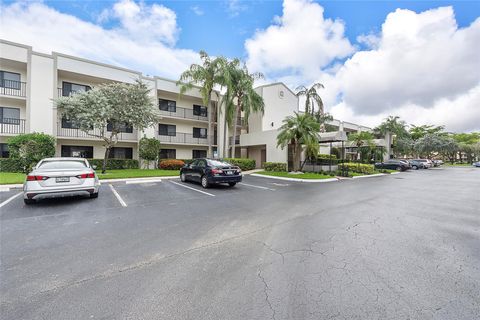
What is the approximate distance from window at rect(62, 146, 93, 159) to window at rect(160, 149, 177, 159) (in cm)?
666

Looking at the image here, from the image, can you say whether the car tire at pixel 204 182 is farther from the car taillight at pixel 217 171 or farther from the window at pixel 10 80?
the window at pixel 10 80

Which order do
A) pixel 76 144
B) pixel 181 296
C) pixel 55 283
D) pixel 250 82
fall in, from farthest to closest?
pixel 250 82 < pixel 76 144 < pixel 55 283 < pixel 181 296

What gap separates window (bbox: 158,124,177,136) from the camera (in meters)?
24.0

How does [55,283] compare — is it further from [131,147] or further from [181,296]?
[131,147]

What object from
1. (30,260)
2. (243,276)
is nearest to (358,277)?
(243,276)

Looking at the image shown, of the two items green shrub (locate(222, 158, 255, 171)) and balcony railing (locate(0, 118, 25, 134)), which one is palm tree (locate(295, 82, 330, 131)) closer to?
green shrub (locate(222, 158, 255, 171))

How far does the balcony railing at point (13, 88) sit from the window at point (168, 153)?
12029 mm

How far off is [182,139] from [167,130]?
2045 millimetres

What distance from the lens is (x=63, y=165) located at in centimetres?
748

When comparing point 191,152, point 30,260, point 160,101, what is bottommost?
point 30,260

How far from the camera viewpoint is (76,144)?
19.8 meters

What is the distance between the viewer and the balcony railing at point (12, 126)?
1644 cm

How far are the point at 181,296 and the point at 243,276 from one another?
91 centimetres

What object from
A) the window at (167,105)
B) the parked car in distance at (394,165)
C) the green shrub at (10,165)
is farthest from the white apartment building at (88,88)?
the parked car in distance at (394,165)
